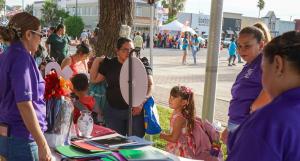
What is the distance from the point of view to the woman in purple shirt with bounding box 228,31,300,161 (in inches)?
47.7

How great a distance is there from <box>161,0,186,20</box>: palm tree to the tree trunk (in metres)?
66.8

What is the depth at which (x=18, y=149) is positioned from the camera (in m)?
2.42

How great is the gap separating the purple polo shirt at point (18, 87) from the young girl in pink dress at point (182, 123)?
1.36 metres

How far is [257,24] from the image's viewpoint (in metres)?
3.14

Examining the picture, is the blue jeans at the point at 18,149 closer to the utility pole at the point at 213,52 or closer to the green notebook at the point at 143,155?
the green notebook at the point at 143,155

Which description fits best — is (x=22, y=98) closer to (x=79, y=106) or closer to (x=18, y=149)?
(x=18, y=149)

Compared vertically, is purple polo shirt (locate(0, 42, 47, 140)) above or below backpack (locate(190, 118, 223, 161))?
above

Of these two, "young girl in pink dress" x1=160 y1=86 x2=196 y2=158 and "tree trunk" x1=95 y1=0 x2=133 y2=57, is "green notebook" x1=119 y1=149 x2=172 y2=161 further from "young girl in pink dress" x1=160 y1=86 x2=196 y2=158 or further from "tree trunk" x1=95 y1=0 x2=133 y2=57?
"tree trunk" x1=95 y1=0 x2=133 y2=57

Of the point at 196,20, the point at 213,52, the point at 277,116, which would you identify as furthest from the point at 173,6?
the point at 277,116

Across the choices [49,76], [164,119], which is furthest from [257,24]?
[164,119]

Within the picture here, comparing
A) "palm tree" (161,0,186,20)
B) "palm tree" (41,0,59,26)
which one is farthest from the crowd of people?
"palm tree" (41,0,59,26)

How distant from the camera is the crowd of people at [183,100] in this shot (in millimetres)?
1236

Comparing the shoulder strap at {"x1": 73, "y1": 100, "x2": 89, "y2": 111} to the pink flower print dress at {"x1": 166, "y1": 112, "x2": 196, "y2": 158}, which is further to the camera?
the pink flower print dress at {"x1": 166, "y1": 112, "x2": 196, "y2": 158}

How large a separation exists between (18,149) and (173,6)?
243ft
